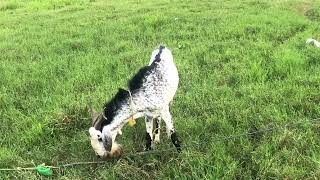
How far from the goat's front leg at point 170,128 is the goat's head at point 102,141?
528 millimetres

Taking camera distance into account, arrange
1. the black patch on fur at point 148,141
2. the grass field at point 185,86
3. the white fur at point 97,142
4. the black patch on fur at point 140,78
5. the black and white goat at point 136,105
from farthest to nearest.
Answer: the black patch on fur at point 148,141, the grass field at point 185,86, the black patch on fur at point 140,78, the black and white goat at point 136,105, the white fur at point 97,142

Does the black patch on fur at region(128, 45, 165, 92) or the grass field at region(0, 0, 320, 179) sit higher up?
the black patch on fur at region(128, 45, 165, 92)

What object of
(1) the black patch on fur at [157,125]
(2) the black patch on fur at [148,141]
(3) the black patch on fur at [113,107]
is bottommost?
(2) the black patch on fur at [148,141]

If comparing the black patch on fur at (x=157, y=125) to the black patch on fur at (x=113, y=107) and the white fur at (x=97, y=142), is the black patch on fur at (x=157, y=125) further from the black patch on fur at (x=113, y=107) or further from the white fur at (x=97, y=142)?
the white fur at (x=97, y=142)

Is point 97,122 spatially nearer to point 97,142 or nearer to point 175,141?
point 97,142

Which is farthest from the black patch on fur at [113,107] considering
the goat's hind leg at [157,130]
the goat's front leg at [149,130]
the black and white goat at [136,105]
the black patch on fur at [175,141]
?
the black patch on fur at [175,141]

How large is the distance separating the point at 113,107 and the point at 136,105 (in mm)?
224

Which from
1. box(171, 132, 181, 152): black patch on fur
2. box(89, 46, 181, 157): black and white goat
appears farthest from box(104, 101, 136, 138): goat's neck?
box(171, 132, 181, 152): black patch on fur

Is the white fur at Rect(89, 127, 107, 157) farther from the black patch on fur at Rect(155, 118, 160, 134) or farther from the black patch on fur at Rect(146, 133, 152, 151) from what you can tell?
the black patch on fur at Rect(155, 118, 160, 134)

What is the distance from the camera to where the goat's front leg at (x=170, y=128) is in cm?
457

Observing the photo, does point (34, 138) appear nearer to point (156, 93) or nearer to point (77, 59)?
point (156, 93)

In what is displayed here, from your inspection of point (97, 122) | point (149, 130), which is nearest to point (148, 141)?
point (149, 130)

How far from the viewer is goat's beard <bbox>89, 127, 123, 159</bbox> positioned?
4.30 metres

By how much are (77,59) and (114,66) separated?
0.86m
